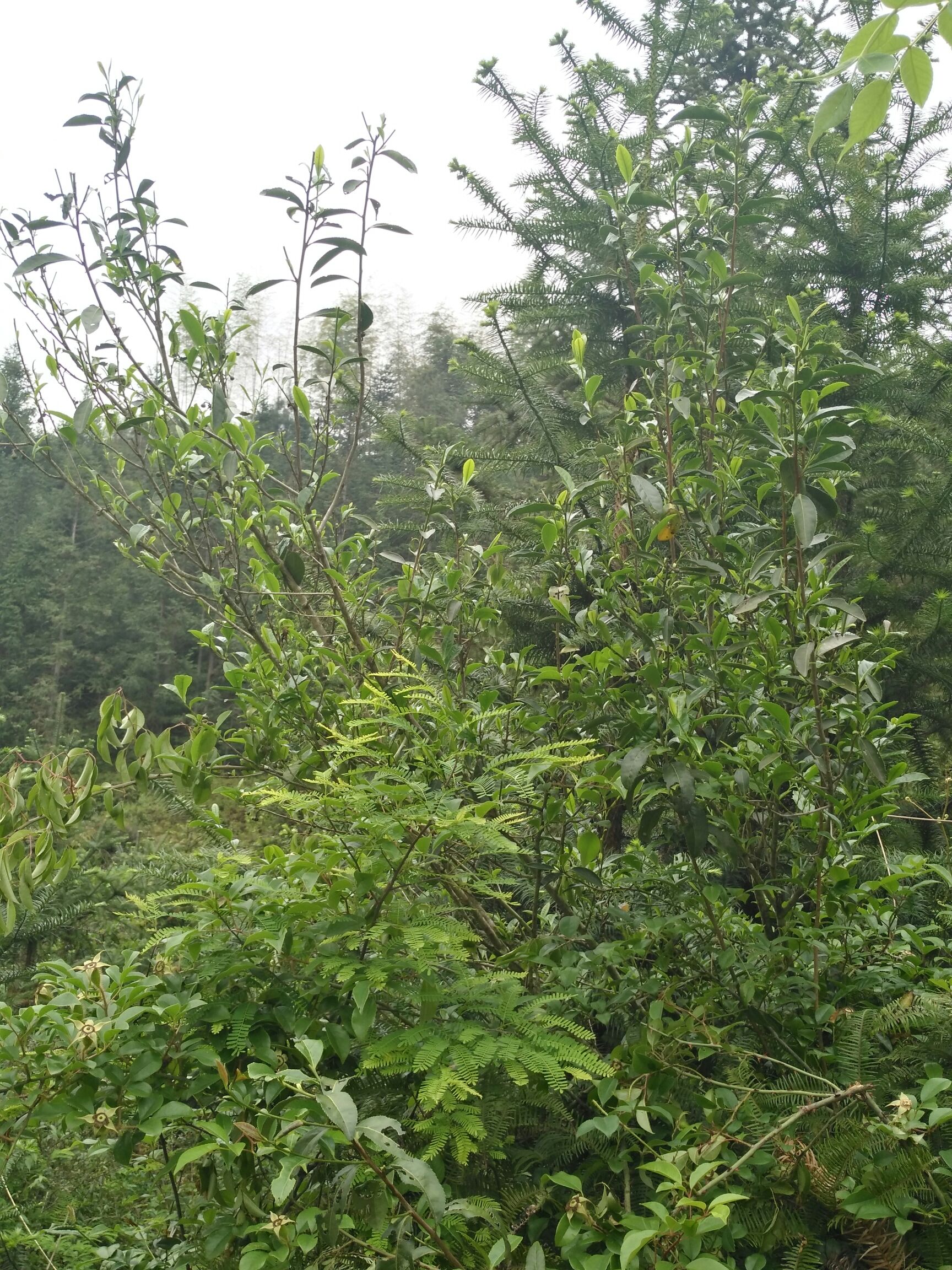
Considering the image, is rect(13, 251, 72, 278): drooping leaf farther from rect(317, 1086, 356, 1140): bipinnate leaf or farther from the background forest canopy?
rect(317, 1086, 356, 1140): bipinnate leaf

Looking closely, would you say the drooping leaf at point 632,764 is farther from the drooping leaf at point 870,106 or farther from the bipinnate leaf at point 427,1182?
the drooping leaf at point 870,106

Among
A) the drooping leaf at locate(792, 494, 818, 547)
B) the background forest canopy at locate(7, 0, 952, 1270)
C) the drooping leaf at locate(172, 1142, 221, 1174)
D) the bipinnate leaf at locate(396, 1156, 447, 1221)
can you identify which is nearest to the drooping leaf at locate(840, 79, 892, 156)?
the background forest canopy at locate(7, 0, 952, 1270)

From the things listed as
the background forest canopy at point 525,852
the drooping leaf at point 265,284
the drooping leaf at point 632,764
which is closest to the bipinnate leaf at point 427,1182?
the background forest canopy at point 525,852

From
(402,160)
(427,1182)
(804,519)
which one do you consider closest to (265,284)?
(402,160)

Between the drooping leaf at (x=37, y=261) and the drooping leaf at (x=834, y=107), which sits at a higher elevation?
the drooping leaf at (x=37, y=261)

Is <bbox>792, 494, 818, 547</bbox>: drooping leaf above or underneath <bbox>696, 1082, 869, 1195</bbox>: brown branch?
above

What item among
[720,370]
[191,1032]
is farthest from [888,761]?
[191,1032]

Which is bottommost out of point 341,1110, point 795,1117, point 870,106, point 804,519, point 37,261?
point 795,1117

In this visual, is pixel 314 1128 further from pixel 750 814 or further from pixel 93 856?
pixel 93 856

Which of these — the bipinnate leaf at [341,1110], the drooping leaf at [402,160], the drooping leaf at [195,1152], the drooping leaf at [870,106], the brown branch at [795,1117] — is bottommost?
the brown branch at [795,1117]

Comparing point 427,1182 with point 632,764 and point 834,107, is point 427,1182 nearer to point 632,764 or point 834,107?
point 632,764

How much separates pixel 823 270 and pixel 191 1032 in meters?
4.35

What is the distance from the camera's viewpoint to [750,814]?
2.05 meters

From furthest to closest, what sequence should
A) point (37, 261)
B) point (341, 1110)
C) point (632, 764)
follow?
point (37, 261) → point (632, 764) → point (341, 1110)
